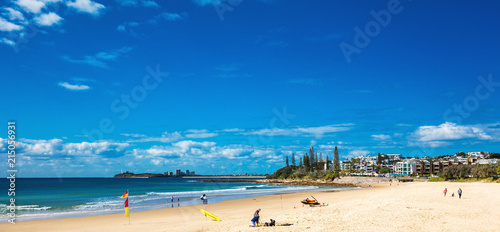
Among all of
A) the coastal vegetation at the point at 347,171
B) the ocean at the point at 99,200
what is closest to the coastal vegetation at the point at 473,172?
the coastal vegetation at the point at 347,171

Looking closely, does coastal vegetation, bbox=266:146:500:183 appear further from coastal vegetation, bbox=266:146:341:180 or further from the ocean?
the ocean

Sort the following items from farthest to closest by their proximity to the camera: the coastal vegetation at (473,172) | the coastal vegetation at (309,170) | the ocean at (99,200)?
the coastal vegetation at (309,170)
the coastal vegetation at (473,172)
the ocean at (99,200)

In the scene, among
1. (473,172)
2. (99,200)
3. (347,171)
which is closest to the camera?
(99,200)

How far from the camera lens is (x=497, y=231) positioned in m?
16.0

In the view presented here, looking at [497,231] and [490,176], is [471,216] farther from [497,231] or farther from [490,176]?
[490,176]

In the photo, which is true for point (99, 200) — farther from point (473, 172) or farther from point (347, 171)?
point (347, 171)

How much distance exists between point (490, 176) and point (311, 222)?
268ft

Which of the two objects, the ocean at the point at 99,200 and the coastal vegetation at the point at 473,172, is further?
the coastal vegetation at the point at 473,172

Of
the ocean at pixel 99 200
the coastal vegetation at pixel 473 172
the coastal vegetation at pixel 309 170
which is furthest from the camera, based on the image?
the coastal vegetation at pixel 309 170

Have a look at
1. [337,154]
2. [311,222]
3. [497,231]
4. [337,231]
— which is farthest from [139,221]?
[337,154]

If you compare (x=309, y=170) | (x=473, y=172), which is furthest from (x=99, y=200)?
(x=309, y=170)

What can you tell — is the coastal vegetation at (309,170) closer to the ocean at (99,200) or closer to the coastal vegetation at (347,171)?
the coastal vegetation at (347,171)

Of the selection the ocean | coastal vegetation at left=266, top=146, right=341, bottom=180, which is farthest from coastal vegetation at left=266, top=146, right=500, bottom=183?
the ocean

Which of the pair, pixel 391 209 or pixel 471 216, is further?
pixel 391 209
